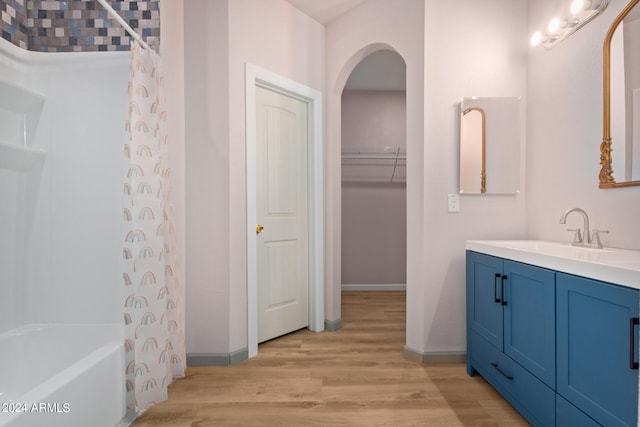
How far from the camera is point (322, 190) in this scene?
3.30 m

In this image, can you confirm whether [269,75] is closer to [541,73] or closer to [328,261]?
[328,261]

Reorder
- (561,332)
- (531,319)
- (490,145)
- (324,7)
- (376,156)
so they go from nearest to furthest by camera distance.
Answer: (561,332) → (531,319) → (490,145) → (324,7) → (376,156)

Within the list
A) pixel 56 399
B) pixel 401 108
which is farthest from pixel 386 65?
pixel 56 399

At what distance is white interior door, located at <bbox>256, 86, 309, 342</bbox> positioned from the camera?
2963 mm

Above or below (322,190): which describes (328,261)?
below

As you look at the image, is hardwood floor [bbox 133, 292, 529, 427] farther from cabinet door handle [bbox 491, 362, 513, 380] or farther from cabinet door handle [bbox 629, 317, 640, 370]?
cabinet door handle [bbox 629, 317, 640, 370]

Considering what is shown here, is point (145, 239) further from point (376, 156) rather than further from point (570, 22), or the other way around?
point (376, 156)

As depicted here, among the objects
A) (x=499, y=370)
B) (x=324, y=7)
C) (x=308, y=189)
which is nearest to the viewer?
(x=499, y=370)

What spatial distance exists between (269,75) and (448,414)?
253cm

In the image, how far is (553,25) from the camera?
223 centimetres

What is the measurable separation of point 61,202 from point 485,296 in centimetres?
260

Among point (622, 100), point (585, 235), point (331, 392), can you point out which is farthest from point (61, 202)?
point (622, 100)

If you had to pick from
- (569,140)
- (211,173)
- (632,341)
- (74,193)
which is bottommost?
(632,341)

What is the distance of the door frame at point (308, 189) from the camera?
2.73 m
